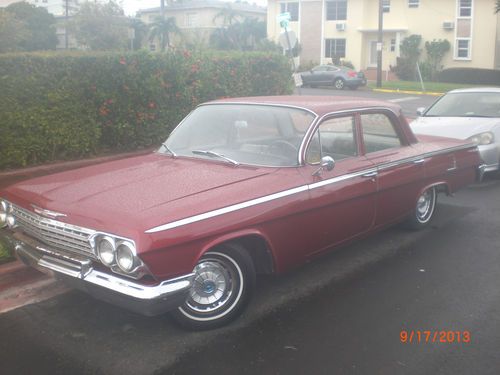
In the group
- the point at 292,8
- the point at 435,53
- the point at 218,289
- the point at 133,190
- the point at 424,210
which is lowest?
the point at 218,289

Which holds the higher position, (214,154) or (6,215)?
(214,154)

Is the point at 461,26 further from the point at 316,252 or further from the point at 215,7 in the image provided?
the point at 316,252

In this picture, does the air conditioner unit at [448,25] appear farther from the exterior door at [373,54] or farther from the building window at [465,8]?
the exterior door at [373,54]

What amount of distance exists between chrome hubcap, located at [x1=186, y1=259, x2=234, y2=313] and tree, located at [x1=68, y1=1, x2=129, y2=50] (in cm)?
3522

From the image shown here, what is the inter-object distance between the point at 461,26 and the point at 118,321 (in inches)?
1434

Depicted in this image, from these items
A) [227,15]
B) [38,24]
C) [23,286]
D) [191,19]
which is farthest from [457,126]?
[191,19]

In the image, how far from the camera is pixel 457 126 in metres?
9.02

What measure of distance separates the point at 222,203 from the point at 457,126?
5969mm

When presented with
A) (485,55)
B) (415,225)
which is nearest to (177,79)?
(415,225)

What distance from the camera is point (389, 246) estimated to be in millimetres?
6168

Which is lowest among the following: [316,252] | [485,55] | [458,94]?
[316,252]

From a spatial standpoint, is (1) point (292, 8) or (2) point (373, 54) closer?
(2) point (373, 54)
